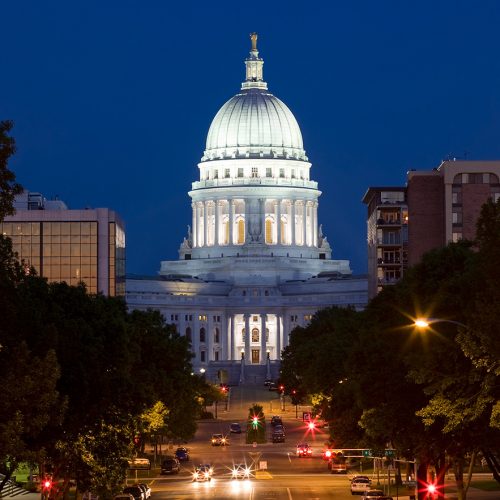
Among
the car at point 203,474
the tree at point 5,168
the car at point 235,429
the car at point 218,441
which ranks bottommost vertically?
the car at point 203,474

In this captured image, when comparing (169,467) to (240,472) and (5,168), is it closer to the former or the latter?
(240,472)

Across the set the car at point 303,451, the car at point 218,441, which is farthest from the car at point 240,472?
the car at point 218,441

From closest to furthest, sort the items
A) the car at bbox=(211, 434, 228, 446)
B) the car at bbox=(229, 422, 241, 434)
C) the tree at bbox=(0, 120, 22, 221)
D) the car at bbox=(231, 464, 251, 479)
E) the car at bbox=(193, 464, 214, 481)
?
the tree at bbox=(0, 120, 22, 221)
the car at bbox=(193, 464, 214, 481)
the car at bbox=(231, 464, 251, 479)
the car at bbox=(211, 434, 228, 446)
the car at bbox=(229, 422, 241, 434)

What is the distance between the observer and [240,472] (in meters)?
132

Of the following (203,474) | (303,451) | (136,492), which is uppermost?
(303,451)

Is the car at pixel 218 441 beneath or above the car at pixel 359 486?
above

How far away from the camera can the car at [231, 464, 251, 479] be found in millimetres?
128262

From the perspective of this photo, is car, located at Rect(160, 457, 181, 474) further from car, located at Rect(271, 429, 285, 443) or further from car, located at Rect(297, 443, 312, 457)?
car, located at Rect(271, 429, 285, 443)

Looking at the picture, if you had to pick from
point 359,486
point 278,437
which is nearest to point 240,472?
point 359,486

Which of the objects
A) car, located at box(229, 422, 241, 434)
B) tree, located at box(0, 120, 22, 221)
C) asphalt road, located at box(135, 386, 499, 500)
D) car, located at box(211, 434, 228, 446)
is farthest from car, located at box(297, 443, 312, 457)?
tree, located at box(0, 120, 22, 221)

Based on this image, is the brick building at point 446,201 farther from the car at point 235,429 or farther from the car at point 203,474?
the car at point 203,474

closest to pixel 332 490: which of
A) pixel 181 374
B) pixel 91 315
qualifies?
pixel 181 374

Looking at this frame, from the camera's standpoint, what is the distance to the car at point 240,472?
421 feet

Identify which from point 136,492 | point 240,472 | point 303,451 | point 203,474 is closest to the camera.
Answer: point 136,492
